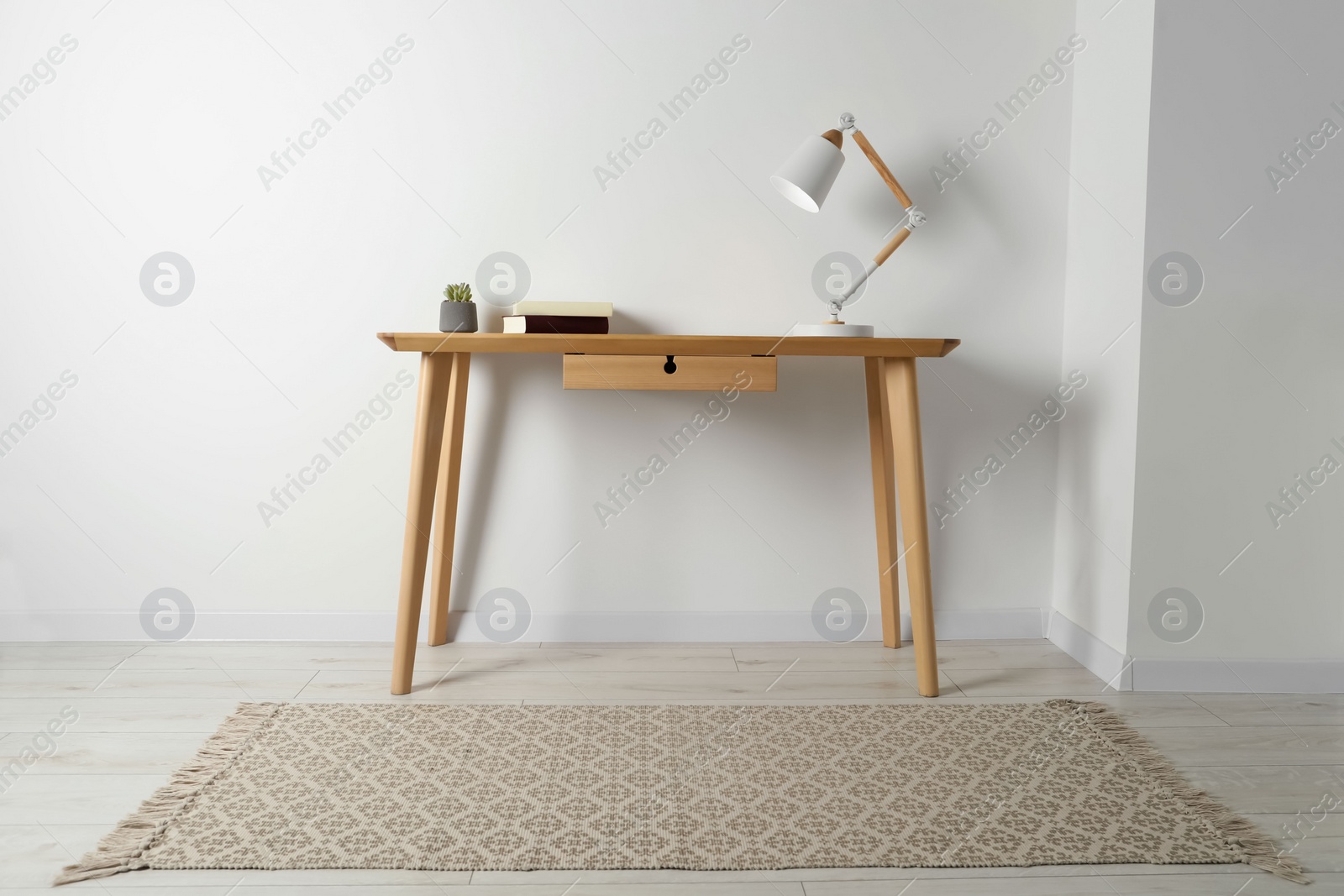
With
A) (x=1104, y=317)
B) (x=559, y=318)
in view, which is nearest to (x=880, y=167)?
(x=1104, y=317)

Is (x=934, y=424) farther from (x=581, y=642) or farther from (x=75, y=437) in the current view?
(x=75, y=437)

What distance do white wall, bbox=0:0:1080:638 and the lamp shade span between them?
19cm

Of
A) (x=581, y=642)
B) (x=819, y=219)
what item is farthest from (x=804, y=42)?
(x=581, y=642)

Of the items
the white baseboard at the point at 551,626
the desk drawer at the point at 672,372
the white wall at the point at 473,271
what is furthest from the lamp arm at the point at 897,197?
the white baseboard at the point at 551,626

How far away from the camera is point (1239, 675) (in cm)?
184

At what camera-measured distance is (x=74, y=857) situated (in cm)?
117

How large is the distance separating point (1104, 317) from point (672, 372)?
1.00 m

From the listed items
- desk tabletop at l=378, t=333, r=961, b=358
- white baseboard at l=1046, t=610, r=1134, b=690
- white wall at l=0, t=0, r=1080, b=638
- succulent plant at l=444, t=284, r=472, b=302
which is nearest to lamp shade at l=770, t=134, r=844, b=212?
white wall at l=0, t=0, r=1080, b=638

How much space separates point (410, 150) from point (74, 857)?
156 cm

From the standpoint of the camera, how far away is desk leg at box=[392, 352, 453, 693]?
1.77 meters

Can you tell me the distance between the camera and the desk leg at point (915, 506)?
180cm

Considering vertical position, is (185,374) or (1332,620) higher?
(185,374)

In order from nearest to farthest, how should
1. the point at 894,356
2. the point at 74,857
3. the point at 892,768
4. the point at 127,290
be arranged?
1. the point at 74,857
2. the point at 892,768
3. the point at 894,356
4. the point at 127,290

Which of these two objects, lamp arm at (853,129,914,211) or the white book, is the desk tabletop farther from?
lamp arm at (853,129,914,211)
